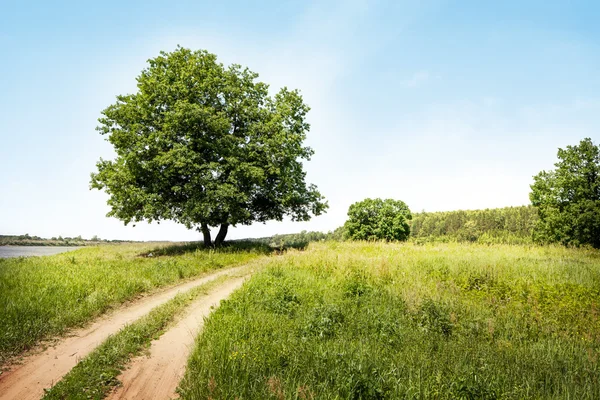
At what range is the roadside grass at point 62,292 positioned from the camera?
7.50m

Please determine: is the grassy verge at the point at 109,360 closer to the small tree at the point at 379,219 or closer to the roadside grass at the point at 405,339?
the roadside grass at the point at 405,339

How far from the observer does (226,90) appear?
26.3 metres

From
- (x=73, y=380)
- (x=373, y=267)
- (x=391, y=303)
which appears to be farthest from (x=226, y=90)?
(x=73, y=380)

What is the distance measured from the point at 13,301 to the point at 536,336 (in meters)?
14.2

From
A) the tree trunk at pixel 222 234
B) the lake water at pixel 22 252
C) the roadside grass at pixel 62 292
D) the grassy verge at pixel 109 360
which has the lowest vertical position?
the grassy verge at pixel 109 360

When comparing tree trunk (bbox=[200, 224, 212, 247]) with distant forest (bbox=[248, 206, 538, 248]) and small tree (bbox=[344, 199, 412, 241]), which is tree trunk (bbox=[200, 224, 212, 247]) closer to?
small tree (bbox=[344, 199, 412, 241])

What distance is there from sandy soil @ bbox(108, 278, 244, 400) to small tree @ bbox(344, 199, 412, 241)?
56.2 meters

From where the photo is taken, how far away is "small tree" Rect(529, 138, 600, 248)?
118 ft

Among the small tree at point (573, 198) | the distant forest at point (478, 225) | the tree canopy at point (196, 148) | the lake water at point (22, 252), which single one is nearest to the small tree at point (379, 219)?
the small tree at point (573, 198)

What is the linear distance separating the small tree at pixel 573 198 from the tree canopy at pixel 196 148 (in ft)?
110

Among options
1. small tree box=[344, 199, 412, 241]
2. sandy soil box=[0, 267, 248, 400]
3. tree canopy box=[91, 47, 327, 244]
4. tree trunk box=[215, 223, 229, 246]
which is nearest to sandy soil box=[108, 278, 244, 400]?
sandy soil box=[0, 267, 248, 400]

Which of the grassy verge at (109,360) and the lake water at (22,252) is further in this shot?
the lake water at (22,252)

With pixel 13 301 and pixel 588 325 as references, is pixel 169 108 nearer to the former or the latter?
pixel 13 301

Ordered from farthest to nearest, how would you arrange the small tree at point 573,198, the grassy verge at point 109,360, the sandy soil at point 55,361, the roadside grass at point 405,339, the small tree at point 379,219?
the small tree at point 379,219 < the small tree at point 573,198 < the sandy soil at point 55,361 < the grassy verge at point 109,360 < the roadside grass at point 405,339
